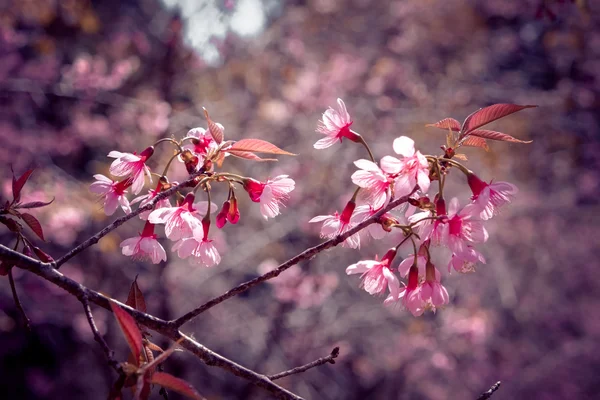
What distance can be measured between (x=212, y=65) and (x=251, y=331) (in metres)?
3.06

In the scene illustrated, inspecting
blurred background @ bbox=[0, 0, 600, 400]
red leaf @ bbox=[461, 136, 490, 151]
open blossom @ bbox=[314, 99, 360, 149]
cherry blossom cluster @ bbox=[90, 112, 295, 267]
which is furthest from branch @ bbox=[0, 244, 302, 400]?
blurred background @ bbox=[0, 0, 600, 400]

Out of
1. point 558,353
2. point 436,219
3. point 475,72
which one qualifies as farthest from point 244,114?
point 558,353

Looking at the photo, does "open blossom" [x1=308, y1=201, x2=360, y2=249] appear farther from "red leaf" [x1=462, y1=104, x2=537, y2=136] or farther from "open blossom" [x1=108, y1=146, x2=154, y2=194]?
"open blossom" [x1=108, y1=146, x2=154, y2=194]

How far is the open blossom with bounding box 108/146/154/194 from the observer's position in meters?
1.06

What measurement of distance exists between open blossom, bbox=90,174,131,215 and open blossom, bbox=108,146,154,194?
0.02m

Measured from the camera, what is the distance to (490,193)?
3.29 ft

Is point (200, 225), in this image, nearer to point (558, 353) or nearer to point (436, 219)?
point (436, 219)

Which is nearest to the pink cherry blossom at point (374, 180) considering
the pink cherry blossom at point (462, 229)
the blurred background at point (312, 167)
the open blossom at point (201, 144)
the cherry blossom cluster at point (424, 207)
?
the cherry blossom cluster at point (424, 207)

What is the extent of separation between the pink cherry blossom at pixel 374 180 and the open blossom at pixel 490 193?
0.59 feet

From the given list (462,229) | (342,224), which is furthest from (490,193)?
(342,224)

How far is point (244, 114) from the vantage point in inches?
211

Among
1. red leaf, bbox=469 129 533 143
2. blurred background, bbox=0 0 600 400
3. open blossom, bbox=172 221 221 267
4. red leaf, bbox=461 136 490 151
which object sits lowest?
blurred background, bbox=0 0 600 400

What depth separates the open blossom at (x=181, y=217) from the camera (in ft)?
3.27

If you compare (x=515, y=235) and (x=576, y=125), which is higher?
(x=576, y=125)
